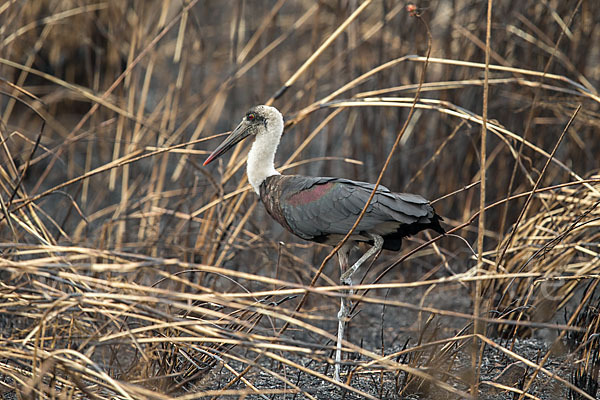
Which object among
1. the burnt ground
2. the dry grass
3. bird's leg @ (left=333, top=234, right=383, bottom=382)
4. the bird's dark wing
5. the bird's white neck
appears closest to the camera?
the burnt ground

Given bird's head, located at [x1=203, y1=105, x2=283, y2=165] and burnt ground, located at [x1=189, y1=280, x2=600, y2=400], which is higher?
bird's head, located at [x1=203, y1=105, x2=283, y2=165]

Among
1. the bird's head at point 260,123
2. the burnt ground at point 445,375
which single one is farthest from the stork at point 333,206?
the burnt ground at point 445,375

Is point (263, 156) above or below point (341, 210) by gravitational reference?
above

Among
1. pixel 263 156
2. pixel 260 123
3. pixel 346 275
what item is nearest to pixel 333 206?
pixel 346 275

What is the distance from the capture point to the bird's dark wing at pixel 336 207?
2838 mm

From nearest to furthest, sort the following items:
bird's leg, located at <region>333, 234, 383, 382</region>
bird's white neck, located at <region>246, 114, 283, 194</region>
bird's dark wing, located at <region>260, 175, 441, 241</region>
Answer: bird's dark wing, located at <region>260, 175, 441, 241</region>
bird's leg, located at <region>333, 234, 383, 382</region>
bird's white neck, located at <region>246, 114, 283, 194</region>

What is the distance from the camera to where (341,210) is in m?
2.99

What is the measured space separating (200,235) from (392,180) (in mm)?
1556

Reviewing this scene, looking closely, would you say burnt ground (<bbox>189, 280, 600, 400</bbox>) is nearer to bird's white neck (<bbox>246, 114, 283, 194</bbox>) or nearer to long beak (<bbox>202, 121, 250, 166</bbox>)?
bird's white neck (<bbox>246, 114, 283, 194</bbox>)

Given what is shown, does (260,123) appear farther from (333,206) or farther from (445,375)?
(445,375)

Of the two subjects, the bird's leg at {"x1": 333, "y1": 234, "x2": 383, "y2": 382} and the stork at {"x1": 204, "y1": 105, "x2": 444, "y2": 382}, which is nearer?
the stork at {"x1": 204, "y1": 105, "x2": 444, "y2": 382}

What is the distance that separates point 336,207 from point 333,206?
0.5 inches

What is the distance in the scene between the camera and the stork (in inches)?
113

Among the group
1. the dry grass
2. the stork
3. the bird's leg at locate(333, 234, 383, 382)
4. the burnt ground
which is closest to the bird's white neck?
the stork
